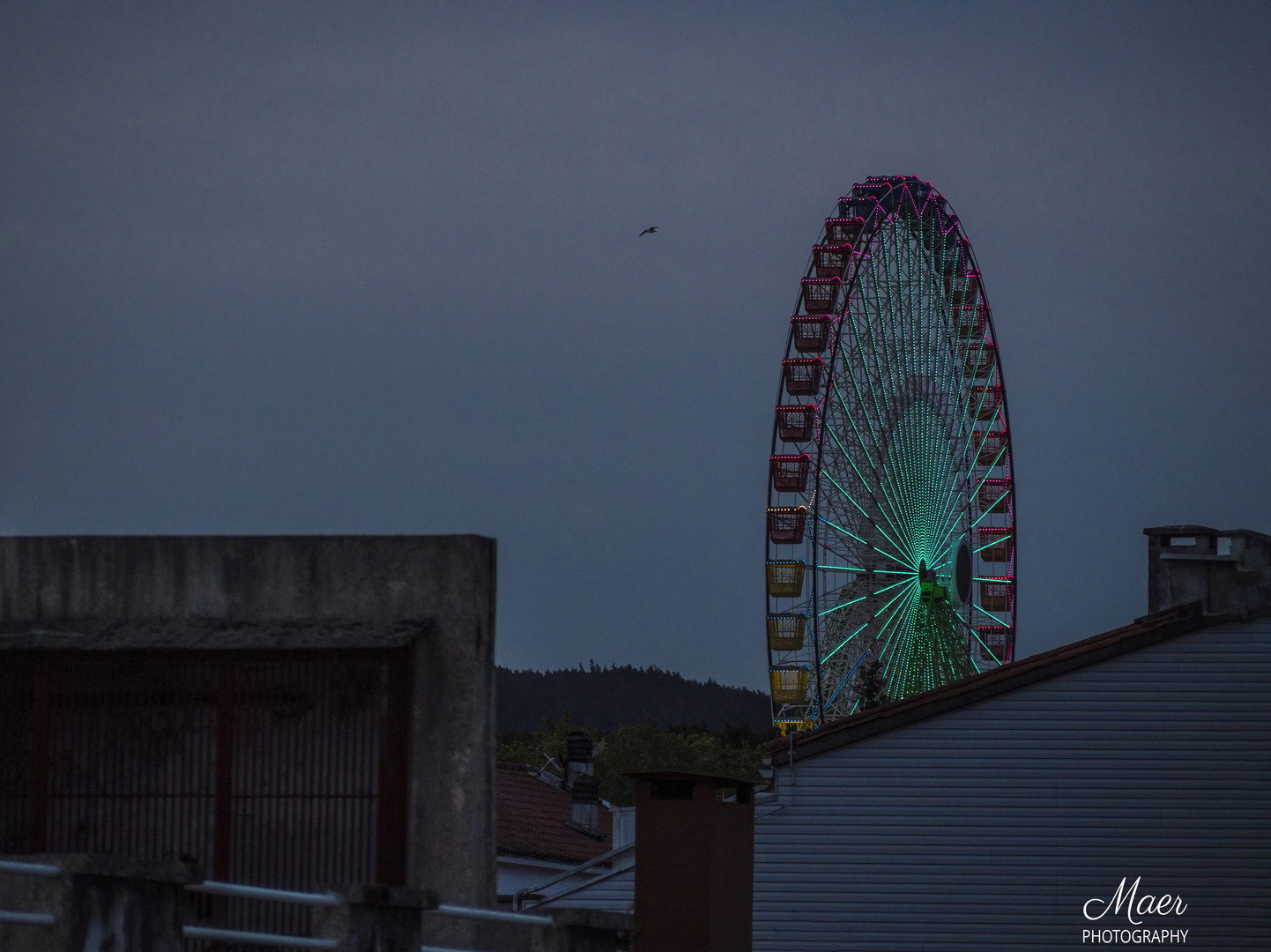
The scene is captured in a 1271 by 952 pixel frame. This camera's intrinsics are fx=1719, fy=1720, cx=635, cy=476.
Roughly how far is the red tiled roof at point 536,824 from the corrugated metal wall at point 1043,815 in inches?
455

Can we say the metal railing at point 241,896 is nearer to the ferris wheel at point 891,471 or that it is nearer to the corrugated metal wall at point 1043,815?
the corrugated metal wall at point 1043,815

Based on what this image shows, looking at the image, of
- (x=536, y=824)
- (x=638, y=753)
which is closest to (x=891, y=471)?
(x=536, y=824)

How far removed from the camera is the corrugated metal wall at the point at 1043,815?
63.1 feet

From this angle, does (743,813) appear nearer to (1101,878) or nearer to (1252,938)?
(1101,878)

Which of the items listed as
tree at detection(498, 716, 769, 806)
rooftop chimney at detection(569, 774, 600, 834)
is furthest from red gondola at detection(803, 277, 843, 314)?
tree at detection(498, 716, 769, 806)

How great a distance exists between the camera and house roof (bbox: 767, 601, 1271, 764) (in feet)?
63.9

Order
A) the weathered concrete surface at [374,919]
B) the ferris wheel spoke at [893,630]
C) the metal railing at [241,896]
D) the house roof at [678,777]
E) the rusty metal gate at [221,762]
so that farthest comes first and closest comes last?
the ferris wheel spoke at [893,630]
the house roof at [678,777]
the rusty metal gate at [221,762]
the weathered concrete surface at [374,919]
the metal railing at [241,896]

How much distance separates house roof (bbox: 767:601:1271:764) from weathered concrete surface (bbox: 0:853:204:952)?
11.7 metres

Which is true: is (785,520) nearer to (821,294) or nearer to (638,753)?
(821,294)

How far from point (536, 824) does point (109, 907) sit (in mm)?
27691

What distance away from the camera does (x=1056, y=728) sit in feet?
64.4

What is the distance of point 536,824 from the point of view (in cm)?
3572

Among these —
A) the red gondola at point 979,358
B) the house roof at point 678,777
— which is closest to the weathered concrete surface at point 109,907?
the house roof at point 678,777

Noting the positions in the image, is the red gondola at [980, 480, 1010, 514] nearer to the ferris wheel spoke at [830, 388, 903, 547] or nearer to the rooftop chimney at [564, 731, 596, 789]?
the ferris wheel spoke at [830, 388, 903, 547]
